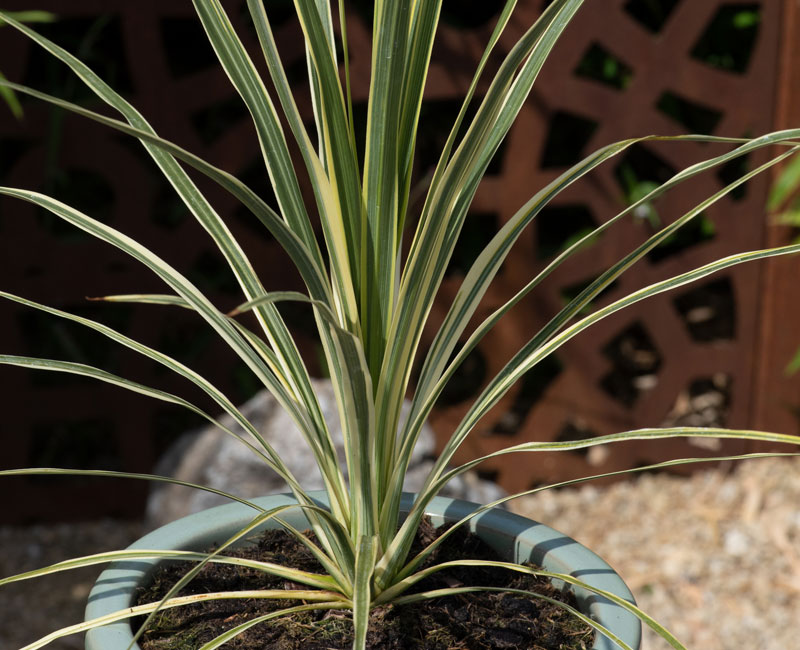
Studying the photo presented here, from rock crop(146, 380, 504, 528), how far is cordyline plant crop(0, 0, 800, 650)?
875mm

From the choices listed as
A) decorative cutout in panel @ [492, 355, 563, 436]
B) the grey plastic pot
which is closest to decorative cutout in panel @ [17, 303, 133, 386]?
decorative cutout in panel @ [492, 355, 563, 436]

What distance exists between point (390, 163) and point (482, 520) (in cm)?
38

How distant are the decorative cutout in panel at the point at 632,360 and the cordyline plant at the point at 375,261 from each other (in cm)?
153

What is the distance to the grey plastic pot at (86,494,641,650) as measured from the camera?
734 millimetres

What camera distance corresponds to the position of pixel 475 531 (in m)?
0.92

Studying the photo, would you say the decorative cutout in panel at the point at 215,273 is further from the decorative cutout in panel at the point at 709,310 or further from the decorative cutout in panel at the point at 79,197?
the decorative cutout in panel at the point at 709,310

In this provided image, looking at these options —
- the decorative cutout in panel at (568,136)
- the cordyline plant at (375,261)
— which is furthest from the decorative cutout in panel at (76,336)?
the cordyline plant at (375,261)

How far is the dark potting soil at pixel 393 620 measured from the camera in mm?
755

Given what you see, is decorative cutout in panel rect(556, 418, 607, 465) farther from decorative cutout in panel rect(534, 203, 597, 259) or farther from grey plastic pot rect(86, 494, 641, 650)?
grey plastic pot rect(86, 494, 641, 650)

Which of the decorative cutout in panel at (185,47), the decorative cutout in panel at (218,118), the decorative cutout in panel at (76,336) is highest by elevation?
the decorative cutout in panel at (185,47)

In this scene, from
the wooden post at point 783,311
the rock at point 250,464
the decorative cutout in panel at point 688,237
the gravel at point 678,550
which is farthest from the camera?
the decorative cutout in panel at point 688,237

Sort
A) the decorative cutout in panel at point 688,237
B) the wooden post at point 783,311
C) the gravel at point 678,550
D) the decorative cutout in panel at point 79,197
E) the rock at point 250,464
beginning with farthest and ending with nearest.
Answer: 1. the decorative cutout in panel at point 688,237
2. the wooden post at point 783,311
3. the decorative cutout in panel at point 79,197
4. the gravel at point 678,550
5. the rock at point 250,464

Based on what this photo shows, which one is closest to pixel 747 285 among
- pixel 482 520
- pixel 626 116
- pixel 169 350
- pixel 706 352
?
pixel 706 352

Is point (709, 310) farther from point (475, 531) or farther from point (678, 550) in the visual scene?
point (475, 531)
